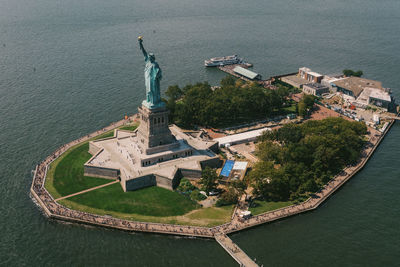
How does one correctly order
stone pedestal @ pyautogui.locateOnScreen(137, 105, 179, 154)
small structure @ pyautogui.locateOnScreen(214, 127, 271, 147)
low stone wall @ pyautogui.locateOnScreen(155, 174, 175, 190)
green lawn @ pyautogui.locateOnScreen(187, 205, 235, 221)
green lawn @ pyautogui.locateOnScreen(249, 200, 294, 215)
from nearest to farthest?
green lawn @ pyautogui.locateOnScreen(187, 205, 235, 221)
green lawn @ pyautogui.locateOnScreen(249, 200, 294, 215)
low stone wall @ pyautogui.locateOnScreen(155, 174, 175, 190)
stone pedestal @ pyautogui.locateOnScreen(137, 105, 179, 154)
small structure @ pyautogui.locateOnScreen(214, 127, 271, 147)

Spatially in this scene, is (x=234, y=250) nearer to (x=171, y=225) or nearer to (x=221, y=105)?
(x=171, y=225)

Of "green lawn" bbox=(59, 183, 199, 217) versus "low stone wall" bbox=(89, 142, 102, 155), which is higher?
"low stone wall" bbox=(89, 142, 102, 155)

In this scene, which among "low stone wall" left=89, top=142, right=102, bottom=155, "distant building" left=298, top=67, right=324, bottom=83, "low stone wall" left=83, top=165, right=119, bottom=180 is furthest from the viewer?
"distant building" left=298, top=67, right=324, bottom=83

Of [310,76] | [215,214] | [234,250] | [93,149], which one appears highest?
[310,76]

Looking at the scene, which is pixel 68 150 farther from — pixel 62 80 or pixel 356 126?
pixel 356 126

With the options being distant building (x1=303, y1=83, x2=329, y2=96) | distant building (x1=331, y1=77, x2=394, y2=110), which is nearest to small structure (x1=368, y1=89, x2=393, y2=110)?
distant building (x1=331, y1=77, x2=394, y2=110)

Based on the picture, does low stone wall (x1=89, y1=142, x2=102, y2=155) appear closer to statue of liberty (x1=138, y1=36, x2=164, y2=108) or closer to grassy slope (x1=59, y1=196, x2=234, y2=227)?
statue of liberty (x1=138, y1=36, x2=164, y2=108)

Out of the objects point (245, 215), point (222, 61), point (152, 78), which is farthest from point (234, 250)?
point (222, 61)

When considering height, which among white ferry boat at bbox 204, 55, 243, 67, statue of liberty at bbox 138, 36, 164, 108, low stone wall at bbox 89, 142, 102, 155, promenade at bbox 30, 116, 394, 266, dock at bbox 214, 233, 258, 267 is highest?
statue of liberty at bbox 138, 36, 164, 108
